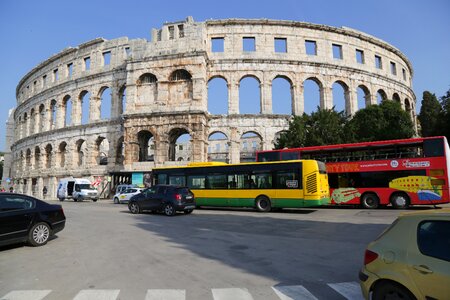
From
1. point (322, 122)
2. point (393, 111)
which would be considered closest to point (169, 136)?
point (322, 122)

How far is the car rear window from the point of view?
3178 millimetres

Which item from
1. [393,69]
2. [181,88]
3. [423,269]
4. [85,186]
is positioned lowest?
[423,269]

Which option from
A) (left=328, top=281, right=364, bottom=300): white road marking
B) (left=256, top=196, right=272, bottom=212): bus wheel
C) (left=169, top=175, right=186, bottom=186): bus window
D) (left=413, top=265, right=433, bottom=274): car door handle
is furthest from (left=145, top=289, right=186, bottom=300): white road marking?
(left=169, top=175, right=186, bottom=186): bus window

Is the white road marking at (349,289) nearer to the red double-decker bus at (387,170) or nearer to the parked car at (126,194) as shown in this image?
the red double-decker bus at (387,170)

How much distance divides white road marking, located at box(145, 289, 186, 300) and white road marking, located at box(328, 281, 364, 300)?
241 centimetres

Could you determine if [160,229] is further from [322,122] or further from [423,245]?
[322,122]

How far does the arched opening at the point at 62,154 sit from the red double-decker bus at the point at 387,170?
101ft

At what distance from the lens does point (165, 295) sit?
4.55 m

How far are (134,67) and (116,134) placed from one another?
26.2ft

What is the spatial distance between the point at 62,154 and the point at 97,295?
40.4 metres

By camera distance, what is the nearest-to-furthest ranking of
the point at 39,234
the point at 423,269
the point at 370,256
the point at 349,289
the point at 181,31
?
1. the point at 423,269
2. the point at 370,256
3. the point at 349,289
4. the point at 39,234
5. the point at 181,31

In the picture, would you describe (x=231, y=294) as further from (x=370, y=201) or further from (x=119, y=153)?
(x=119, y=153)

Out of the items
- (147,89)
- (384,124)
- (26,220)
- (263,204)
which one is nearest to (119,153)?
(147,89)

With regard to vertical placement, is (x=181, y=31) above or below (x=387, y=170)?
above
